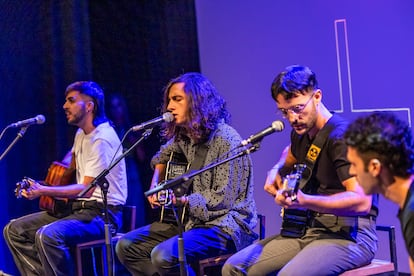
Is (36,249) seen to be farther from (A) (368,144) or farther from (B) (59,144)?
(A) (368,144)

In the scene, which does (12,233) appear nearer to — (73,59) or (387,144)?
(73,59)

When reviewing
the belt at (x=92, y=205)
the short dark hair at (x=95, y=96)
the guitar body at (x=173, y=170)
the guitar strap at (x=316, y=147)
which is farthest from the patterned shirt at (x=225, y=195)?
the short dark hair at (x=95, y=96)

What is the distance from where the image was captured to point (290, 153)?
137 inches

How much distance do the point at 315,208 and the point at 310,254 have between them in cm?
24

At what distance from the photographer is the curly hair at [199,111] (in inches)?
156

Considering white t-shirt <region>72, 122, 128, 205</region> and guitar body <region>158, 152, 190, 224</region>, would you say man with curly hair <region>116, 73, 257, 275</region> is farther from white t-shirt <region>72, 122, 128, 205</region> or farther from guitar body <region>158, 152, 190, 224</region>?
white t-shirt <region>72, 122, 128, 205</region>

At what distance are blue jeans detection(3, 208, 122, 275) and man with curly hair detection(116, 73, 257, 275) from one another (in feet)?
2.06

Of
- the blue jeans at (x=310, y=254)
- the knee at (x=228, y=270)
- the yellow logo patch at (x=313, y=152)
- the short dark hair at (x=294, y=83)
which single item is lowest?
the knee at (x=228, y=270)

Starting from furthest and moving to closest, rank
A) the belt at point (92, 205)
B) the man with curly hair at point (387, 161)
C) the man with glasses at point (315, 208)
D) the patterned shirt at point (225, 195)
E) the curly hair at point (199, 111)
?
the belt at point (92, 205), the curly hair at point (199, 111), the patterned shirt at point (225, 195), the man with glasses at point (315, 208), the man with curly hair at point (387, 161)

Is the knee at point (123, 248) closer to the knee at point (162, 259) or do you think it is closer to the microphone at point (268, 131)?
the knee at point (162, 259)

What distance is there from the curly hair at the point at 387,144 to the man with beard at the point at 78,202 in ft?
8.24

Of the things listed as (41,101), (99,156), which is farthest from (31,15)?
(99,156)

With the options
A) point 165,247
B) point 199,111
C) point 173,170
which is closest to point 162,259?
point 165,247

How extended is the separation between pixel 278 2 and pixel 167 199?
6.60 feet
